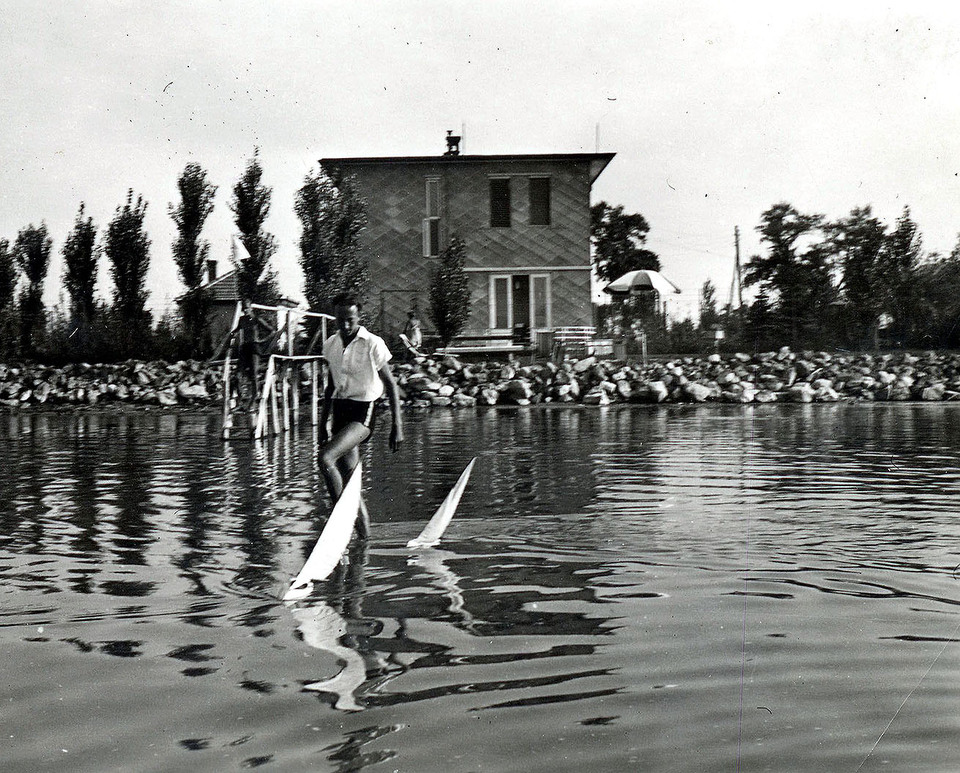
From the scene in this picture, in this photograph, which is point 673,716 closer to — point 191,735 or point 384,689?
point 384,689

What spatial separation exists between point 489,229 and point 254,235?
7652 millimetres

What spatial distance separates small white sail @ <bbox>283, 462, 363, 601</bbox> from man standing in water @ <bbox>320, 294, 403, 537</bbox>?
23.5 inches

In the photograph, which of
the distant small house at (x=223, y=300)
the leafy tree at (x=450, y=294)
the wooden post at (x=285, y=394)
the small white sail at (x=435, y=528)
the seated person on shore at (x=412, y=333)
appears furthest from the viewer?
the distant small house at (x=223, y=300)

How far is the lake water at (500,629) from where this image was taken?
156 inches

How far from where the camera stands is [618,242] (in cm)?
5631

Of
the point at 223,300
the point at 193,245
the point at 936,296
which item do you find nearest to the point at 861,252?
the point at 936,296

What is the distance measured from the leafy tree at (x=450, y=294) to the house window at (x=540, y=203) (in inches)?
146

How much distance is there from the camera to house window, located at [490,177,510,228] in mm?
38469

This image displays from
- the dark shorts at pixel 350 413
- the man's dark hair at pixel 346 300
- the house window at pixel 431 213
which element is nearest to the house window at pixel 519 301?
the house window at pixel 431 213

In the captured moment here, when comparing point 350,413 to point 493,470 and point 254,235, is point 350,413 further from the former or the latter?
point 254,235

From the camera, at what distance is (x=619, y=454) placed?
1570 cm

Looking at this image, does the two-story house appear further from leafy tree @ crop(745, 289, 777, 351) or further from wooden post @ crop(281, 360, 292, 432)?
wooden post @ crop(281, 360, 292, 432)

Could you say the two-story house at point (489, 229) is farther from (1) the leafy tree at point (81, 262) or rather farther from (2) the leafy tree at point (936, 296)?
(2) the leafy tree at point (936, 296)

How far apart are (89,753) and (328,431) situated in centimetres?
479
